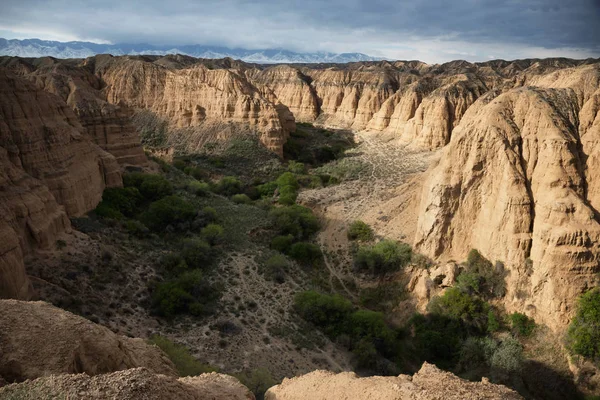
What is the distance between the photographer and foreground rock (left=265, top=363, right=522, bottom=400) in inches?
300

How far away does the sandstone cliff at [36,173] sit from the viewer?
14059mm

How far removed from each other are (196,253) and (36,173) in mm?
8125

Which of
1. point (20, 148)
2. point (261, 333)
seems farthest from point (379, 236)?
point (20, 148)

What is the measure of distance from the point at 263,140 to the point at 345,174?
1141 cm

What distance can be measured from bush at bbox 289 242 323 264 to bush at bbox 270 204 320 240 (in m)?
1.86

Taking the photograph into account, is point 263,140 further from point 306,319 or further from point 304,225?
point 306,319

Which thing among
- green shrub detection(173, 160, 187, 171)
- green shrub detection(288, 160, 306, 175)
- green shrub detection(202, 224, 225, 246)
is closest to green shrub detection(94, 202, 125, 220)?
green shrub detection(202, 224, 225, 246)

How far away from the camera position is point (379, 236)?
2527 cm

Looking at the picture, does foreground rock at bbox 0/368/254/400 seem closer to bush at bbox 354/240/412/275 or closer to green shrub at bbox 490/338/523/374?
green shrub at bbox 490/338/523/374

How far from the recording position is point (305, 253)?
972 inches

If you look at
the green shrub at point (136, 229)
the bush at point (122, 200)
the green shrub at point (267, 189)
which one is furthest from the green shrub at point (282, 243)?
the green shrub at point (267, 189)

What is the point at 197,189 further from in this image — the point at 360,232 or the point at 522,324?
A: the point at 522,324

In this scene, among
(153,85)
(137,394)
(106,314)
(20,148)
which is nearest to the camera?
(137,394)

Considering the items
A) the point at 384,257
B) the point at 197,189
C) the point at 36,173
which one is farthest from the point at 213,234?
the point at 384,257
